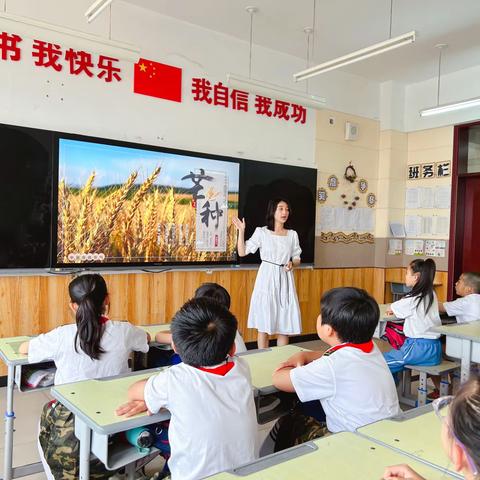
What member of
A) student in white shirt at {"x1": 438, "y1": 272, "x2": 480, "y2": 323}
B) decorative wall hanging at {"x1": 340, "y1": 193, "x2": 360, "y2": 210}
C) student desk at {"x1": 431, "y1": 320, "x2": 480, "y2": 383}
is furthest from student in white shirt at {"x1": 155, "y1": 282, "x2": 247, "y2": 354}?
decorative wall hanging at {"x1": 340, "y1": 193, "x2": 360, "y2": 210}

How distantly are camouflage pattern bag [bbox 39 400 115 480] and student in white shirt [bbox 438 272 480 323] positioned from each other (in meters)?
2.90

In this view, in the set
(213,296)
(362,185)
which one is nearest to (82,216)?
(213,296)

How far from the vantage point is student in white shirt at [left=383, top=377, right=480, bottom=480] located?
82 centimetres

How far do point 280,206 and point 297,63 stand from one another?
6.28 ft

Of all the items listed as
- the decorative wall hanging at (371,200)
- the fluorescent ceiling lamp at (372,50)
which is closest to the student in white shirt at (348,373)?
the fluorescent ceiling lamp at (372,50)

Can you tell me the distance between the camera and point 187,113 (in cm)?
457

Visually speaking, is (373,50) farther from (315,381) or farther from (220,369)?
(220,369)

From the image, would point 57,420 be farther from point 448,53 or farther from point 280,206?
point 448,53

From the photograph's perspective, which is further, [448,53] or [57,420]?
[448,53]

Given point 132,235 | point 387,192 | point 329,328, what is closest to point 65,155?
point 132,235

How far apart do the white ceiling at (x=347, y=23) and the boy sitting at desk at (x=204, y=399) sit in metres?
3.52

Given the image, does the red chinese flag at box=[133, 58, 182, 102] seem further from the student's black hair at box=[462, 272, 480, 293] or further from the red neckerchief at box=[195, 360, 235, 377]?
the red neckerchief at box=[195, 360, 235, 377]

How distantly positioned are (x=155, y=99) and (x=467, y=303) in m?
3.17

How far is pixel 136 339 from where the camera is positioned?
7.13 feet
